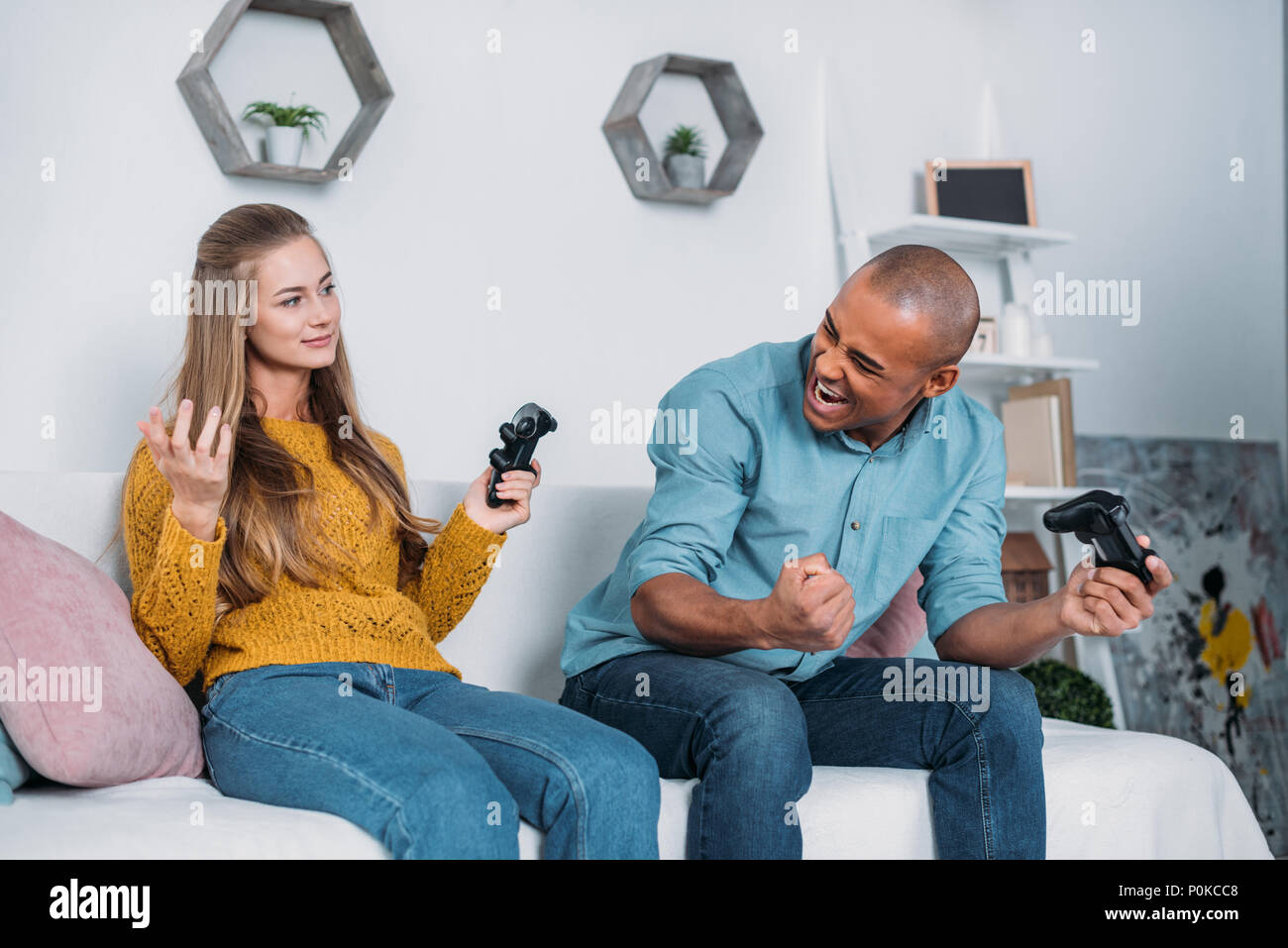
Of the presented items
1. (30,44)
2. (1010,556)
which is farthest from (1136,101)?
(30,44)

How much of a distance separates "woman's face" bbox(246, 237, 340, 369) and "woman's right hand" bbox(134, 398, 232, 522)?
0.94ft

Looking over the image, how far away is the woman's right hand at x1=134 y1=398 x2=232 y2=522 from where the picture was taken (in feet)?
4.58

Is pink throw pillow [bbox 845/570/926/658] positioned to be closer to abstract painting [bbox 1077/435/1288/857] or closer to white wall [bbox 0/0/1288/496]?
white wall [bbox 0/0/1288/496]

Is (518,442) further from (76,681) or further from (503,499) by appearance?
(76,681)

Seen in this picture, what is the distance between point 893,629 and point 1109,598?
543 mm

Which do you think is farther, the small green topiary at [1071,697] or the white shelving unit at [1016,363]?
the white shelving unit at [1016,363]

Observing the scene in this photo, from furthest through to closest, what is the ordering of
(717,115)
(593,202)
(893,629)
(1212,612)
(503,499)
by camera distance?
(1212,612) < (717,115) < (593,202) < (893,629) < (503,499)

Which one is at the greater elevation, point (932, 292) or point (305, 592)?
point (932, 292)

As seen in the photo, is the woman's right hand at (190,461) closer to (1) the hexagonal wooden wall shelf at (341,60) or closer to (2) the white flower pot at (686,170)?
(1) the hexagonal wooden wall shelf at (341,60)

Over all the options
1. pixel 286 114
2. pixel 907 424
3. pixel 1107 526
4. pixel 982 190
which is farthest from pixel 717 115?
pixel 1107 526

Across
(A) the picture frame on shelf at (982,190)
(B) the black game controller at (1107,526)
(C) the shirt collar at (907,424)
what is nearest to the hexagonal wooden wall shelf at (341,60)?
(C) the shirt collar at (907,424)

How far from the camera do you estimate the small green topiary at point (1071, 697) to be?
2793mm

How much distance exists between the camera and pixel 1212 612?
337 cm

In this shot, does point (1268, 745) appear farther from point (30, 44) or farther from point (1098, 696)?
point (30, 44)
